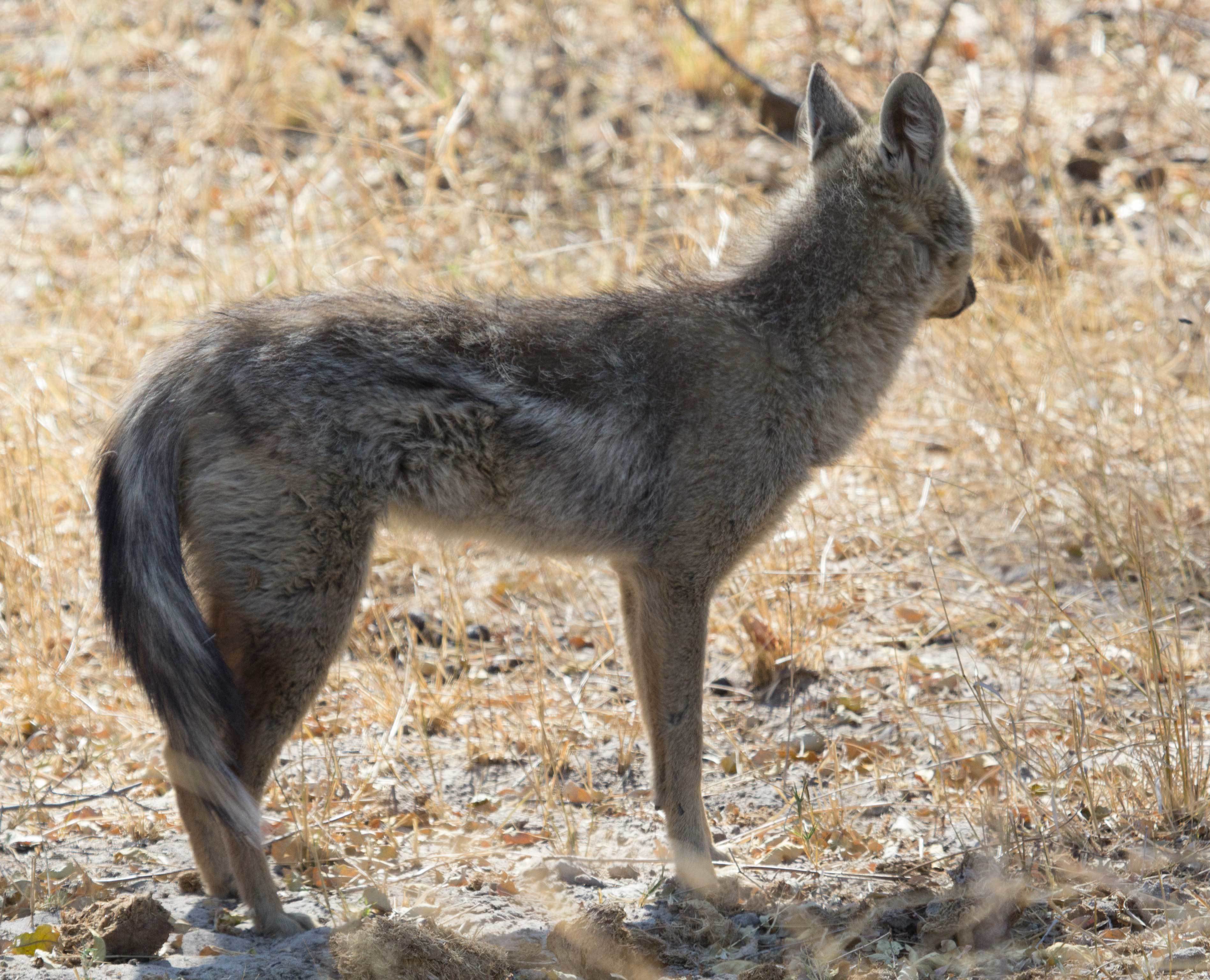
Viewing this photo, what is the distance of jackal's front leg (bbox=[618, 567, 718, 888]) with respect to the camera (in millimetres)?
4121

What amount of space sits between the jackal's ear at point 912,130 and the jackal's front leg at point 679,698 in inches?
65.9

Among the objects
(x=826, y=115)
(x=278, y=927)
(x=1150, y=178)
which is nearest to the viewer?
(x=278, y=927)

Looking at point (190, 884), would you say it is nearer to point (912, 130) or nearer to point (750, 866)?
point (750, 866)

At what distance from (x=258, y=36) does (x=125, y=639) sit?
27.2 feet

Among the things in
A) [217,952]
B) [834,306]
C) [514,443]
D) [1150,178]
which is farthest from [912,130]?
[1150,178]

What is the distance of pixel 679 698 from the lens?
4.16 meters

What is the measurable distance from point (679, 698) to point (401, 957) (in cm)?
131

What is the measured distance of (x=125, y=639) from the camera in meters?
3.61

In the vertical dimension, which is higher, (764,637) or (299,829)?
(764,637)

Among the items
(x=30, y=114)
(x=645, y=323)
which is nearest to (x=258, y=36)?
(x=30, y=114)

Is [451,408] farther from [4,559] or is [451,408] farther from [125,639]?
[4,559]

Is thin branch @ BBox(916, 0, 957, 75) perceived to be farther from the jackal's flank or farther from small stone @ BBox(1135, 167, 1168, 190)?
the jackal's flank

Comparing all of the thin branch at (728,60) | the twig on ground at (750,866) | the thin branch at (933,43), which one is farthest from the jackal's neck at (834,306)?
the thin branch at (933,43)

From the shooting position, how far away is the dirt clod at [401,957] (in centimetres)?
323
